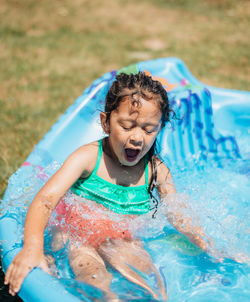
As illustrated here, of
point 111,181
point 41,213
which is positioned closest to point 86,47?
point 111,181

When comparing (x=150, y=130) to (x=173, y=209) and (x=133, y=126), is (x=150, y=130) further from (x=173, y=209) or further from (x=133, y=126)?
(x=173, y=209)

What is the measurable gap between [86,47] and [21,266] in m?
4.05

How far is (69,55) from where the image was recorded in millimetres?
4848

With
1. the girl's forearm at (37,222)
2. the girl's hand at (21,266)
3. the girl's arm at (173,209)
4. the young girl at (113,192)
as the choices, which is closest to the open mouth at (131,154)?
the young girl at (113,192)

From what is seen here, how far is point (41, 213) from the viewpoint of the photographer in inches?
66.0

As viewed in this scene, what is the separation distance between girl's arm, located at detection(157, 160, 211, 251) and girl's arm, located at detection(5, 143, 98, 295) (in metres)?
0.39

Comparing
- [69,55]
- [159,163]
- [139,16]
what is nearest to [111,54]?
[69,55]

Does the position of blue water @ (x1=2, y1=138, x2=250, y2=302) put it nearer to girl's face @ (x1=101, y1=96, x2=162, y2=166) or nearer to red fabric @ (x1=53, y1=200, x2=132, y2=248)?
red fabric @ (x1=53, y1=200, x2=132, y2=248)

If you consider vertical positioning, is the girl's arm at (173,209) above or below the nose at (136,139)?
below

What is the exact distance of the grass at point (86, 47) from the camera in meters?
3.57

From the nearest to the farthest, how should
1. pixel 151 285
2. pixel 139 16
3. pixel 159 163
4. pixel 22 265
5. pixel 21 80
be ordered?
pixel 22 265, pixel 151 285, pixel 159 163, pixel 21 80, pixel 139 16

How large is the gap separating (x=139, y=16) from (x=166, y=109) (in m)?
5.14

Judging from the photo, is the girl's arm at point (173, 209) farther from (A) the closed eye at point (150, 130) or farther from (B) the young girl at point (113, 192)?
(A) the closed eye at point (150, 130)

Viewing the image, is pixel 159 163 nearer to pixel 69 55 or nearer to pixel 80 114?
pixel 80 114
